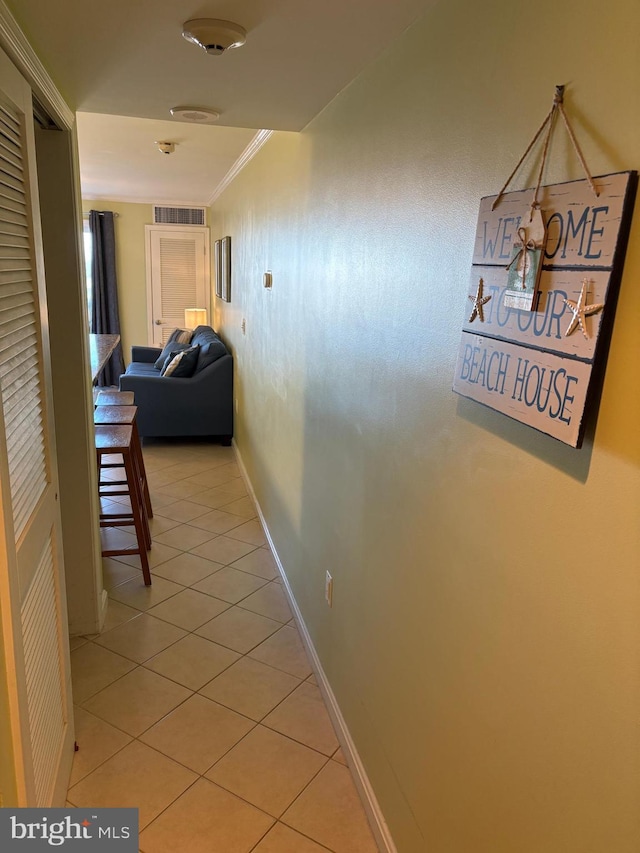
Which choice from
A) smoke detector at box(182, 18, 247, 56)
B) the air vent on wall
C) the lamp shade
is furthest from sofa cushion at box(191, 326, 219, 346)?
smoke detector at box(182, 18, 247, 56)

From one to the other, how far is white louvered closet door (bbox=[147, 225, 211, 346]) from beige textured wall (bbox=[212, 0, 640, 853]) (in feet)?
17.6

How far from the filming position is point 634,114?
78 centimetres

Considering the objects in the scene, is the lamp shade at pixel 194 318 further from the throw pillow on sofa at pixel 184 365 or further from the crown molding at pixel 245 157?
the throw pillow on sofa at pixel 184 365

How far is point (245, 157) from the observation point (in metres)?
4.07

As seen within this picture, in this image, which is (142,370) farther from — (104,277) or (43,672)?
(43,672)

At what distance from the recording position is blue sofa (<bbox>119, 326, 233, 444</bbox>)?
5402mm

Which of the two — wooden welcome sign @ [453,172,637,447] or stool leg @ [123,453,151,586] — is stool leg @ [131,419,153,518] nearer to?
stool leg @ [123,453,151,586]

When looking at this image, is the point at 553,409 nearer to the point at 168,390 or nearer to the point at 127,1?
the point at 127,1

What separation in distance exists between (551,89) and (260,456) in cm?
317

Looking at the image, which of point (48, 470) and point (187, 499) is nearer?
point (48, 470)

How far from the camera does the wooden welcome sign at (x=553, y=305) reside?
0.81 m

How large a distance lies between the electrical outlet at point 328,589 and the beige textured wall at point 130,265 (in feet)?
19.8

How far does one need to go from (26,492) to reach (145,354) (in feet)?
19.1

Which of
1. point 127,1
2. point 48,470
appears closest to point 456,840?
point 48,470
